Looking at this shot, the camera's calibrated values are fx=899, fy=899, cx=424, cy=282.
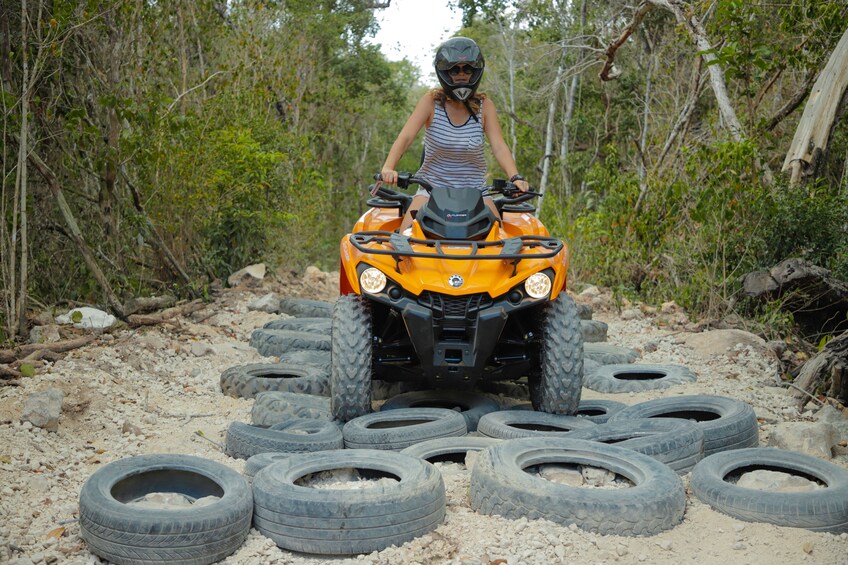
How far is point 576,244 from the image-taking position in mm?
12273

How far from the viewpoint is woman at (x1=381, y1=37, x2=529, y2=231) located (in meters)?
5.59

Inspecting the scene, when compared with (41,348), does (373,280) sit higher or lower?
higher

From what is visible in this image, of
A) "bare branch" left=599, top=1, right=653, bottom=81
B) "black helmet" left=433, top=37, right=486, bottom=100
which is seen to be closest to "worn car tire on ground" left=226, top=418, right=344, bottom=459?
"black helmet" left=433, top=37, right=486, bottom=100

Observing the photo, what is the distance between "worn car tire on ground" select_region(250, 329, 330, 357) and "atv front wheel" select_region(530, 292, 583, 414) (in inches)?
106

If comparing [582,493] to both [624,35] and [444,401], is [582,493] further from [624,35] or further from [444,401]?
[624,35]

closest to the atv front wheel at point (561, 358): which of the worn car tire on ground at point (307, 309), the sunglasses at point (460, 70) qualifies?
the sunglasses at point (460, 70)

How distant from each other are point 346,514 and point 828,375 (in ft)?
13.0

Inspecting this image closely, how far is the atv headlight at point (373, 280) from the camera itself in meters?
4.88

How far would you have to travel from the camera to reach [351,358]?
496 centimetres

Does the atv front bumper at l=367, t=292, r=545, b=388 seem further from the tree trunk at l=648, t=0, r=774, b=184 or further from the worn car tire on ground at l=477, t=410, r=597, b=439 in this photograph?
the tree trunk at l=648, t=0, r=774, b=184

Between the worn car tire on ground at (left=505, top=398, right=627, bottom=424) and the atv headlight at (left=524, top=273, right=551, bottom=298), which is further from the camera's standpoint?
the worn car tire on ground at (left=505, top=398, right=627, bottom=424)

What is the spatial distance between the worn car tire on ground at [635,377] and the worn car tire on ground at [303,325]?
254 centimetres

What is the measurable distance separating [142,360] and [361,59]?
69.8 ft

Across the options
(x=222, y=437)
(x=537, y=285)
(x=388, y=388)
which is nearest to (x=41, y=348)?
(x=222, y=437)
